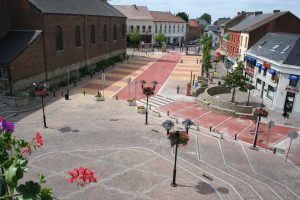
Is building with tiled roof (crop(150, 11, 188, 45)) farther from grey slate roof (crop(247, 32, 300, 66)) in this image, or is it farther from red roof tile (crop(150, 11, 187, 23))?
grey slate roof (crop(247, 32, 300, 66))

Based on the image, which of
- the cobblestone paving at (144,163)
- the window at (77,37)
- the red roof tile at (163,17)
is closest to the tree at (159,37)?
the red roof tile at (163,17)

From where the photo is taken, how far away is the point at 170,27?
96.9 metres

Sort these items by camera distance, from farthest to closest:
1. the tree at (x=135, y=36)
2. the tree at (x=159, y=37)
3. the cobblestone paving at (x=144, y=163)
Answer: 1. the tree at (x=159, y=37)
2. the tree at (x=135, y=36)
3. the cobblestone paving at (x=144, y=163)

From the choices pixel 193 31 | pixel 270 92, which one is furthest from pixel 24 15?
pixel 193 31

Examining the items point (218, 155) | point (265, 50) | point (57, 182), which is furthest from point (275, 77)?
point (57, 182)

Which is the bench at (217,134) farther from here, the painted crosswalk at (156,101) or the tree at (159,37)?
the tree at (159,37)

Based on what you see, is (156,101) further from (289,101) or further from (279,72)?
(289,101)

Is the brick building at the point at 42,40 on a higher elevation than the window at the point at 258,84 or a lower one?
higher

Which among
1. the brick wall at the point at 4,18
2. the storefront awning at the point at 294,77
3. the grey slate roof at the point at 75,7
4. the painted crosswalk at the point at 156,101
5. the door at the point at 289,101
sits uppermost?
the grey slate roof at the point at 75,7

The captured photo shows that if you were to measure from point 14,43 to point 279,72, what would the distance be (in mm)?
30400

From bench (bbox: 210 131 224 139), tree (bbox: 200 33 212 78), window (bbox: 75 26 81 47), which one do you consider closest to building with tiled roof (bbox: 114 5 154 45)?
tree (bbox: 200 33 212 78)

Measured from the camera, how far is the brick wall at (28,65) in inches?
1161

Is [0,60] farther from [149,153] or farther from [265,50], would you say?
[265,50]

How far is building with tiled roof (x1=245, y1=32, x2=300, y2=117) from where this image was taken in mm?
29000
